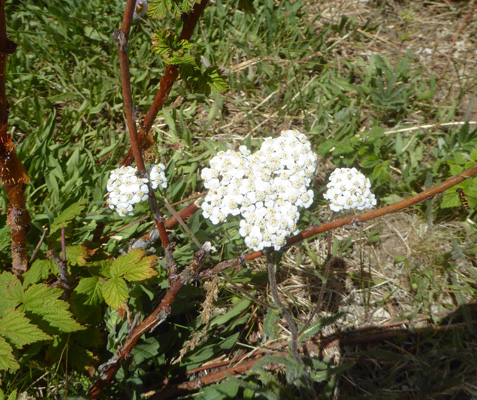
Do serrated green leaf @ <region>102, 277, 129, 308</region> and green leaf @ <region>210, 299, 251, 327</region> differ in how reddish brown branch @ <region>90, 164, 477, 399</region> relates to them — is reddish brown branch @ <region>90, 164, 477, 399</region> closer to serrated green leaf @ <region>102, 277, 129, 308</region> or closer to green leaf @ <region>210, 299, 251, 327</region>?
serrated green leaf @ <region>102, 277, 129, 308</region>

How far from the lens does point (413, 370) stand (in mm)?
2215

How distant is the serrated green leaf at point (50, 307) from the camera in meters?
1.70

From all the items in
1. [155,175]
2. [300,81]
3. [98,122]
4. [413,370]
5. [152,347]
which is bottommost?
[413,370]

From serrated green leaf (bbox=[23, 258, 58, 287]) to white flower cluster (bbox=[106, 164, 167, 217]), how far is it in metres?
0.57

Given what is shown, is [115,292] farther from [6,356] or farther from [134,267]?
[6,356]

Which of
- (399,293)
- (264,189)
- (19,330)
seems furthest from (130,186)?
(399,293)

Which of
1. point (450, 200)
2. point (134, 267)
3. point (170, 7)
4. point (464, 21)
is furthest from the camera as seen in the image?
point (464, 21)

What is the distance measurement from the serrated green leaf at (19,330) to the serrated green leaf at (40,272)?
0.85 ft

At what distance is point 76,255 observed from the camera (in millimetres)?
1952

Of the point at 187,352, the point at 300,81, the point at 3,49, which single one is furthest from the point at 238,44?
the point at 187,352

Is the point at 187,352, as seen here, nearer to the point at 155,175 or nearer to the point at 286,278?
the point at 286,278

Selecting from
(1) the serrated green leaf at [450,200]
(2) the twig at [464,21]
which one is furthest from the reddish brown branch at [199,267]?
(2) the twig at [464,21]

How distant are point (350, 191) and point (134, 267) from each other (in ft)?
3.21

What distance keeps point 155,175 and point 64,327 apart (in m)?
0.74
